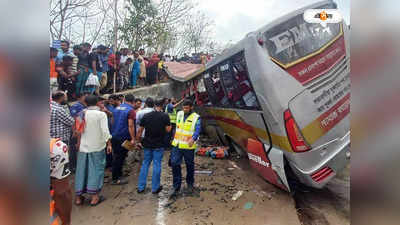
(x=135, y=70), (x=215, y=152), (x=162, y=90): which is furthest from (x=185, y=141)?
(x=162, y=90)

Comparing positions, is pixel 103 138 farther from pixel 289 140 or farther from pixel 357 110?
pixel 357 110

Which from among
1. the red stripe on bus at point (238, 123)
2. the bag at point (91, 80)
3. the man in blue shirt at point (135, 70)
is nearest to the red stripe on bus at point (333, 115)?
the red stripe on bus at point (238, 123)

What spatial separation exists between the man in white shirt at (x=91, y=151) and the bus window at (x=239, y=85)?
208 cm

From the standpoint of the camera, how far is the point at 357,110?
0.75 metres

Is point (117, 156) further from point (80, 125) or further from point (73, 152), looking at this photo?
point (80, 125)

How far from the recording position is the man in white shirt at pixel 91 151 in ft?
10.4

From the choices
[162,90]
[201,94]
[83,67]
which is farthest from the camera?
[162,90]

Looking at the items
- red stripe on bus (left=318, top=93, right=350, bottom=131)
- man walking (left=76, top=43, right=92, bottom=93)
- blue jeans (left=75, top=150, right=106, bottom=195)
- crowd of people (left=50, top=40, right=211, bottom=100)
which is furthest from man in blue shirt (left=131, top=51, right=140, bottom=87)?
red stripe on bus (left=318, top=93, right=350, bottom=131)

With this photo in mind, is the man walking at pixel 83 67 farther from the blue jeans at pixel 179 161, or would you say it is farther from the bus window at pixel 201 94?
the bus window at pixel 201 94

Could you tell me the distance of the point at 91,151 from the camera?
3260 millimetres

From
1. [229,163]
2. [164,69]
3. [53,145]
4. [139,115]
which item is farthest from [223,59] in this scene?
[164,69]

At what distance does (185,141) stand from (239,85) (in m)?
1.27

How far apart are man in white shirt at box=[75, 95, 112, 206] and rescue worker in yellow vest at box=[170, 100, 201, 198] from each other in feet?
3.44

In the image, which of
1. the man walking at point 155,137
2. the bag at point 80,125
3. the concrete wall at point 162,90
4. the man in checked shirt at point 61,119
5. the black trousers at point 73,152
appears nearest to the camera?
the man in checked shirt at point 61,119
